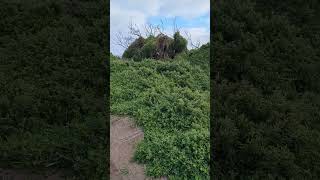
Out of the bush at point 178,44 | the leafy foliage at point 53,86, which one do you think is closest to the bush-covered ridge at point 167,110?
the leafy foliage at point 53,86

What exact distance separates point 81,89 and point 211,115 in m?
1.66

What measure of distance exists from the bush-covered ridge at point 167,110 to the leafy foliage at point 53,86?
0.37 meters

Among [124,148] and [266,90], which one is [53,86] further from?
[266,90]

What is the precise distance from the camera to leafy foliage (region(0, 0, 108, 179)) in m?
5.13

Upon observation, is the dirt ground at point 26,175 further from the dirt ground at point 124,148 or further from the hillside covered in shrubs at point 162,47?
the hillside covered in shrubs at point 162,47

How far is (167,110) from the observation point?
18.4ft

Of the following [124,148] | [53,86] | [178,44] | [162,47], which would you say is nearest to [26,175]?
[124,148]

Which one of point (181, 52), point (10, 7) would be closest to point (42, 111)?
point (10, 7)

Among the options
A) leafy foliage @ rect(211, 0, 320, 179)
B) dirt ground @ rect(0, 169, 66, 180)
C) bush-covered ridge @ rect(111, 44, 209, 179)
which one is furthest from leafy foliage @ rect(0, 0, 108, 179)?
leafy foliage @ rect(211, 0, 320, 179)

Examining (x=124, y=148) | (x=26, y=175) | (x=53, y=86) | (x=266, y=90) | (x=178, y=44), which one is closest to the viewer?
(x=26, y=175)

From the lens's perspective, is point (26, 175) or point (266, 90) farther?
point (266, 90)

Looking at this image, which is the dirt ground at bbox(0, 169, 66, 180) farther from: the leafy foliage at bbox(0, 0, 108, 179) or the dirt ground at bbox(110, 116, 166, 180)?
the dirt ground at bbox(110, 116, 166, 180)

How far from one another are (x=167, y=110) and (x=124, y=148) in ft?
2.28

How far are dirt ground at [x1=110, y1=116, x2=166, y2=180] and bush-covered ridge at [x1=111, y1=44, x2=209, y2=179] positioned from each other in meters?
0.08
